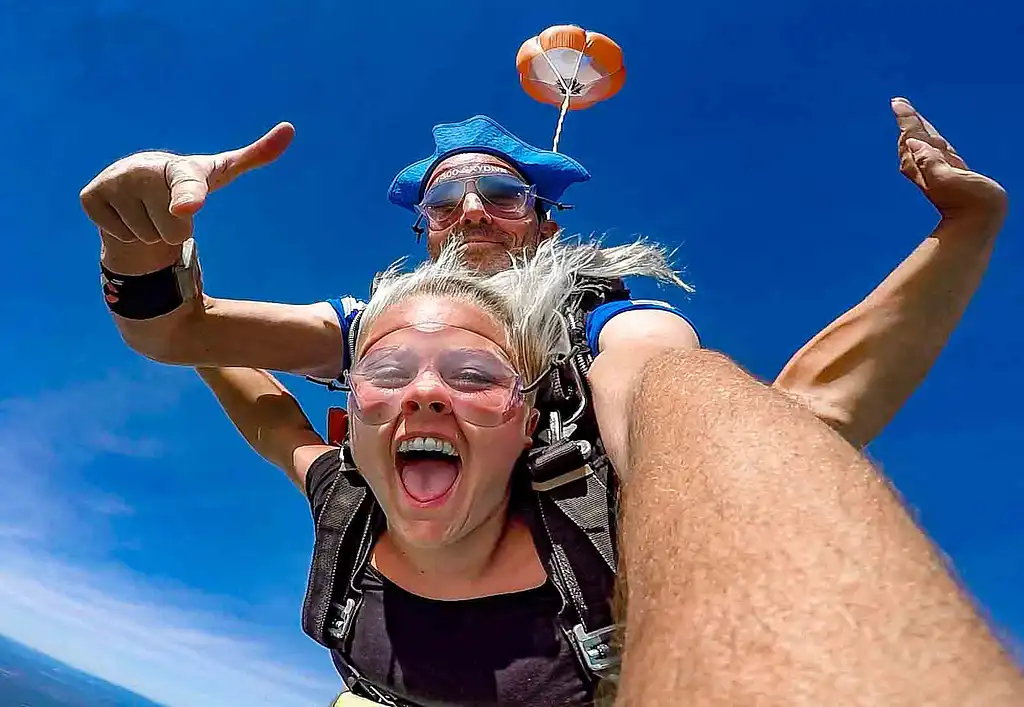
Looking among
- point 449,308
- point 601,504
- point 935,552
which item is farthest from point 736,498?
point 449,308

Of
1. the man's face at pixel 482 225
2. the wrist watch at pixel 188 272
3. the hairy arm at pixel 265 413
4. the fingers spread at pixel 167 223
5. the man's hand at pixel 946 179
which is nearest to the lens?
the fingers spread at pixel 167 223

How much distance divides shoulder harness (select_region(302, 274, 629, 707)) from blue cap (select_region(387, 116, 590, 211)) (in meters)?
0.99

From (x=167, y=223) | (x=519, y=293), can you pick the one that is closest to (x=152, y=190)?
(x=167, y=223)

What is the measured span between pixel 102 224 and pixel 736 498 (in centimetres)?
154

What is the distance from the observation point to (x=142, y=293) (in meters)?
2.12

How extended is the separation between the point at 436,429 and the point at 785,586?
1411 mm

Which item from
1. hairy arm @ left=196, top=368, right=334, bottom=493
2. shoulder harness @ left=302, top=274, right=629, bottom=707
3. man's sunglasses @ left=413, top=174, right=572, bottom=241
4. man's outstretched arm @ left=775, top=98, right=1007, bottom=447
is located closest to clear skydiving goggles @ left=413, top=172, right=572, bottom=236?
man's sunglasses @ left=413, top=174, right=572, bottom=241

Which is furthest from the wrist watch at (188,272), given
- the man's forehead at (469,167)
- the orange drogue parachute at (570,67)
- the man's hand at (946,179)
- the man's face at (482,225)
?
the orange drogue parachute at (570,67)

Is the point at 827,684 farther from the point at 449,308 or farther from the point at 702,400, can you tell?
the point at 449,308

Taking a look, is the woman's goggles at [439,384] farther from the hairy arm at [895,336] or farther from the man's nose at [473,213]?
the man's nose at [473,213]

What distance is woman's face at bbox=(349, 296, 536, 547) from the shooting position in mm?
1866

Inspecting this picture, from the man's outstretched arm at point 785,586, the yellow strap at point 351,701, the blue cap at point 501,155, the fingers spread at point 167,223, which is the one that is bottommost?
the yellow strap at point 351,701

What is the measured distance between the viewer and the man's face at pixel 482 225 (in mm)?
2855

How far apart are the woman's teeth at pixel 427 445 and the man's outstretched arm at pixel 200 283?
771 mm
